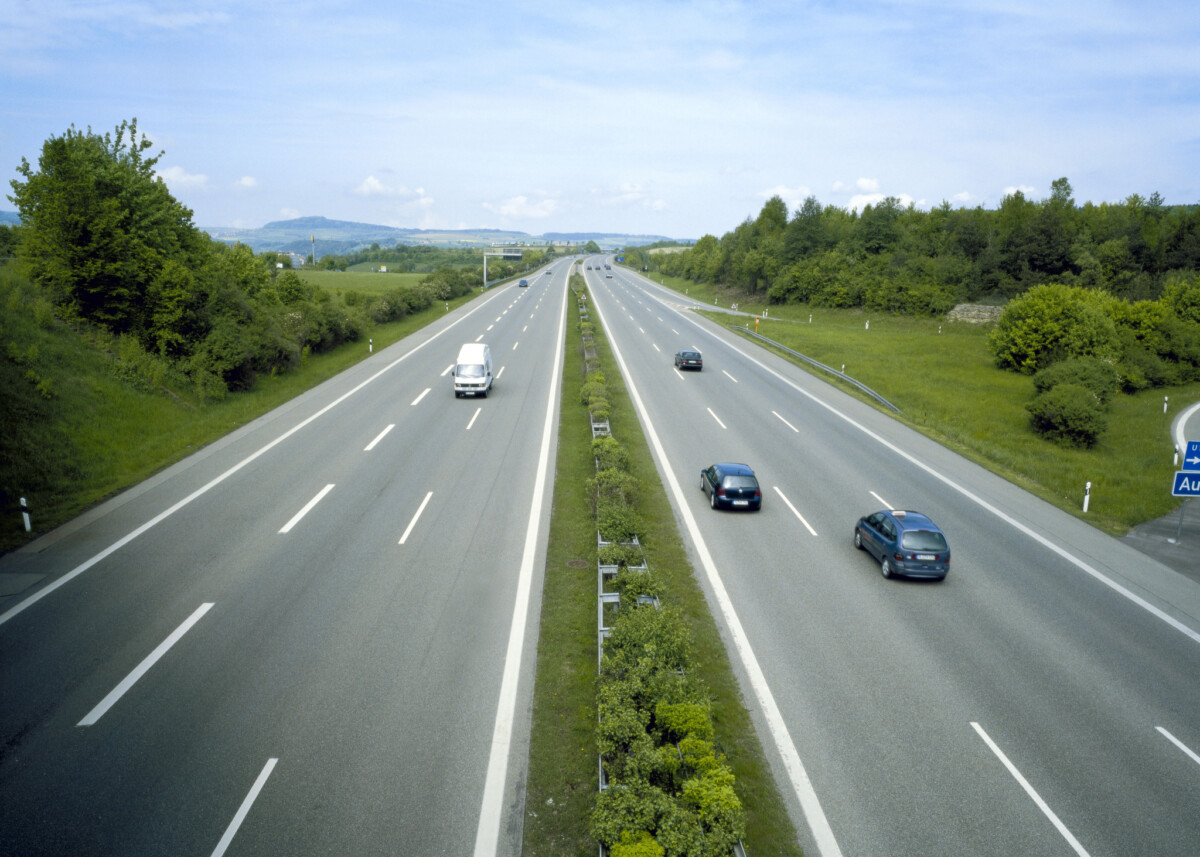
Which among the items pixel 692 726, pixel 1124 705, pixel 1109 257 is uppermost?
pixel 1109 257

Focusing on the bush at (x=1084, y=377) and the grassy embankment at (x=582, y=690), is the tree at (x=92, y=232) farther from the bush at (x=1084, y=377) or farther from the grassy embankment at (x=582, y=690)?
the bush at (x=1084, y=377)

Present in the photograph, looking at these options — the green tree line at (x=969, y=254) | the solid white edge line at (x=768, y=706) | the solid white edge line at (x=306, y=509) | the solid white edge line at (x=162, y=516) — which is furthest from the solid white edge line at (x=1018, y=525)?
the green tree line at (x=969, y=254)

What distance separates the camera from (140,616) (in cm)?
1281

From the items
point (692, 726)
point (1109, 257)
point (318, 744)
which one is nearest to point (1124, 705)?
point (692, 726)

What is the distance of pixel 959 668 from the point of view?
39.8 ft

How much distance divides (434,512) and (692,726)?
1119cm

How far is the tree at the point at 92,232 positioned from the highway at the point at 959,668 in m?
24.0

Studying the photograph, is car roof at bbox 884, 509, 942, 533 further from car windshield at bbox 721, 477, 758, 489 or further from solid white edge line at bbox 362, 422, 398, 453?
solid white edge line at bbox 362, 422, 398, 453

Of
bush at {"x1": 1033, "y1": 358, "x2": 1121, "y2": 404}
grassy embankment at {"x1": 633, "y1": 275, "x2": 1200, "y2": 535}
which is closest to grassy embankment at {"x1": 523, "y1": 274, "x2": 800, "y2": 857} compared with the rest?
grassy embankment at {"x1": 633, "y1": 275, "x2": 1200, "y2": 535}

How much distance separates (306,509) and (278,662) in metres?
7.37

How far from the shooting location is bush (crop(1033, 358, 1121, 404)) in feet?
107

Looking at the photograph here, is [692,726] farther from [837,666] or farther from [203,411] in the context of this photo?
[203,411]

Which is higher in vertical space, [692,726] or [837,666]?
[692,726]

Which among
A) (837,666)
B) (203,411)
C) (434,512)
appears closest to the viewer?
(837,666)
